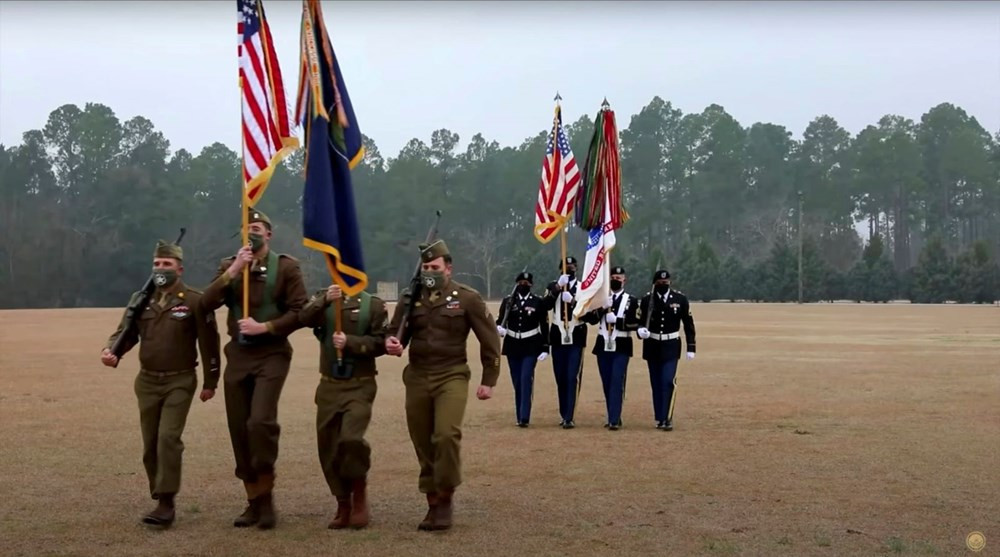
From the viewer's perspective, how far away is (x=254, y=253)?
26.0ft

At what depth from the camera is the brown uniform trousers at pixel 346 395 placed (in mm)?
7562

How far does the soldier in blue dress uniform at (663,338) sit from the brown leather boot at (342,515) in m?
5.82

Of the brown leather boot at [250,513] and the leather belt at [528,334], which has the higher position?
the leather belt at [528,334]

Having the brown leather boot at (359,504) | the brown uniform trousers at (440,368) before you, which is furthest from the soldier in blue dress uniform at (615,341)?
the brown leather boot at (359,504)

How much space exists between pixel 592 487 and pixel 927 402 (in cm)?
784

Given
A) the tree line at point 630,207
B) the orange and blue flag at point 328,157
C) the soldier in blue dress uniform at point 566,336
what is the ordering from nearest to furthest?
the orange and blue flag at point 328,157 < the soldier in blue dress uniform at point 566,336 < the tree line at point 630,207

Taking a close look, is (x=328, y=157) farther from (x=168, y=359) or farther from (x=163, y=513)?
(x=163, y=513)

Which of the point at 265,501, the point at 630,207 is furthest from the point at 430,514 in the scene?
the point at 630,207

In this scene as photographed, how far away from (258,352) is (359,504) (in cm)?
122

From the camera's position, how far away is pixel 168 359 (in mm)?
7914

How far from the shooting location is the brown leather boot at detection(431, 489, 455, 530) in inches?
295

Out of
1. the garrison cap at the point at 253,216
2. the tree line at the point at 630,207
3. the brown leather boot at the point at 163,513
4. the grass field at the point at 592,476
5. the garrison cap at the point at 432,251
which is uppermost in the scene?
the tree line at the point at 630,207

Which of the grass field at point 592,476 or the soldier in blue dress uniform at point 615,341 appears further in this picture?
the soldier in blue dress uniform at point 615,341

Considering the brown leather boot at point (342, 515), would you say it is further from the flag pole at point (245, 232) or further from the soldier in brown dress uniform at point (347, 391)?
the flag pole at point (245, 232)
